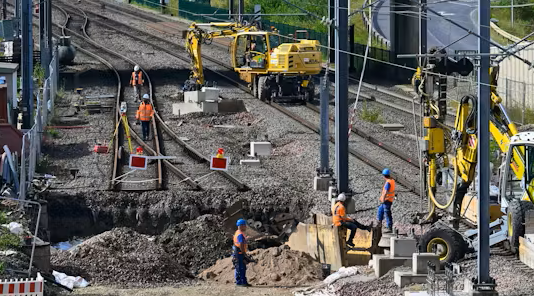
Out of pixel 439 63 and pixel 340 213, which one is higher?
pixel 439 63

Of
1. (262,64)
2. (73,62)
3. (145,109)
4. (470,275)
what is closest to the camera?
(470,275)

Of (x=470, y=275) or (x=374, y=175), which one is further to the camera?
(x=374, y=175)

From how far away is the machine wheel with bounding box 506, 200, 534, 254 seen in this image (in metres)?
18.0

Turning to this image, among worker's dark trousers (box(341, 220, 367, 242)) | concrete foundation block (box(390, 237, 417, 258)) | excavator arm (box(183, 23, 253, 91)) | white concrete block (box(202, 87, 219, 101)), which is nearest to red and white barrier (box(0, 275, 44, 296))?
concrete foundation block (box(390, 237, 417, 258))

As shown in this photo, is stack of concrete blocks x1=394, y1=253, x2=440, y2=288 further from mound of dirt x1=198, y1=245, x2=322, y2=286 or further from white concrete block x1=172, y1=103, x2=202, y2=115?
white concrete block x1=172, y1=103, x2=202, y2=115

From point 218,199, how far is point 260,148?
552cm

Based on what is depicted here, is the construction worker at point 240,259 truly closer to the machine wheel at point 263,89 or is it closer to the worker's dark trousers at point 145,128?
the worker's dark trousers at point 145,128

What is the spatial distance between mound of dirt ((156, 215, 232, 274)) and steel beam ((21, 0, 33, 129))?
29.7ft

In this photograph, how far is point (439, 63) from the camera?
2047cm

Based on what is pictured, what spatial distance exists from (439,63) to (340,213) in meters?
3.57

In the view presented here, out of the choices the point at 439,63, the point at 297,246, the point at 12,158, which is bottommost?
the point at 297,246

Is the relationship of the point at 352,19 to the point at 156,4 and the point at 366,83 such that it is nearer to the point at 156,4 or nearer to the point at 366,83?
the point at 156,4

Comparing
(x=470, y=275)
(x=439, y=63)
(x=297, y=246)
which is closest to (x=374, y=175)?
(x=297, y=246)

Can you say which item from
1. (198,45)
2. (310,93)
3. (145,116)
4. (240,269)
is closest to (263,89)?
(310,93)
